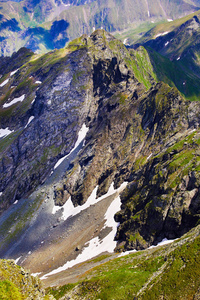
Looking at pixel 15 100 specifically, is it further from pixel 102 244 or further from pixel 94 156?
pixel 102 244

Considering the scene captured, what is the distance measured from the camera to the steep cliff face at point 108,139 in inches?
2212

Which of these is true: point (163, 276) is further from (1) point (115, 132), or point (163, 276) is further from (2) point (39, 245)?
(1) point (115, 132)

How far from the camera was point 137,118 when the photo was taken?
4048 inches

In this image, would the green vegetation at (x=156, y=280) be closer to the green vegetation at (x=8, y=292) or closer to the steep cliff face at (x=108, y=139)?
the green vegetation at (x=8, y=292)


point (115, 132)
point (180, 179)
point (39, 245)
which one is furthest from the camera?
point (115, 132)

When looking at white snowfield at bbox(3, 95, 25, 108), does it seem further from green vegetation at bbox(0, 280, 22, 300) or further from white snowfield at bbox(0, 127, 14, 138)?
green vegetation at bbox(0, 280, 22, 300)

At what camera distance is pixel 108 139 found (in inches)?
4220

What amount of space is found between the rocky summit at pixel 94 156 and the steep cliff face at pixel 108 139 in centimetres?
41

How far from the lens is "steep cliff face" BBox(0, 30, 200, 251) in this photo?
56.2 meters

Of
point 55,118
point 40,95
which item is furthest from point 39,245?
point 40,95

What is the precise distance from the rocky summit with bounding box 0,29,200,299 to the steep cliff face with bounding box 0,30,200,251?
0.41 meters

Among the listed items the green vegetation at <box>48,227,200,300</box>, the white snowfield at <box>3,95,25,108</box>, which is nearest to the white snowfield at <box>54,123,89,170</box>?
the white snowfield at <box>3,95,25,108</box>

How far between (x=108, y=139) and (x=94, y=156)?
12003mm

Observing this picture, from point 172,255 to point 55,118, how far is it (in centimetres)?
12117
